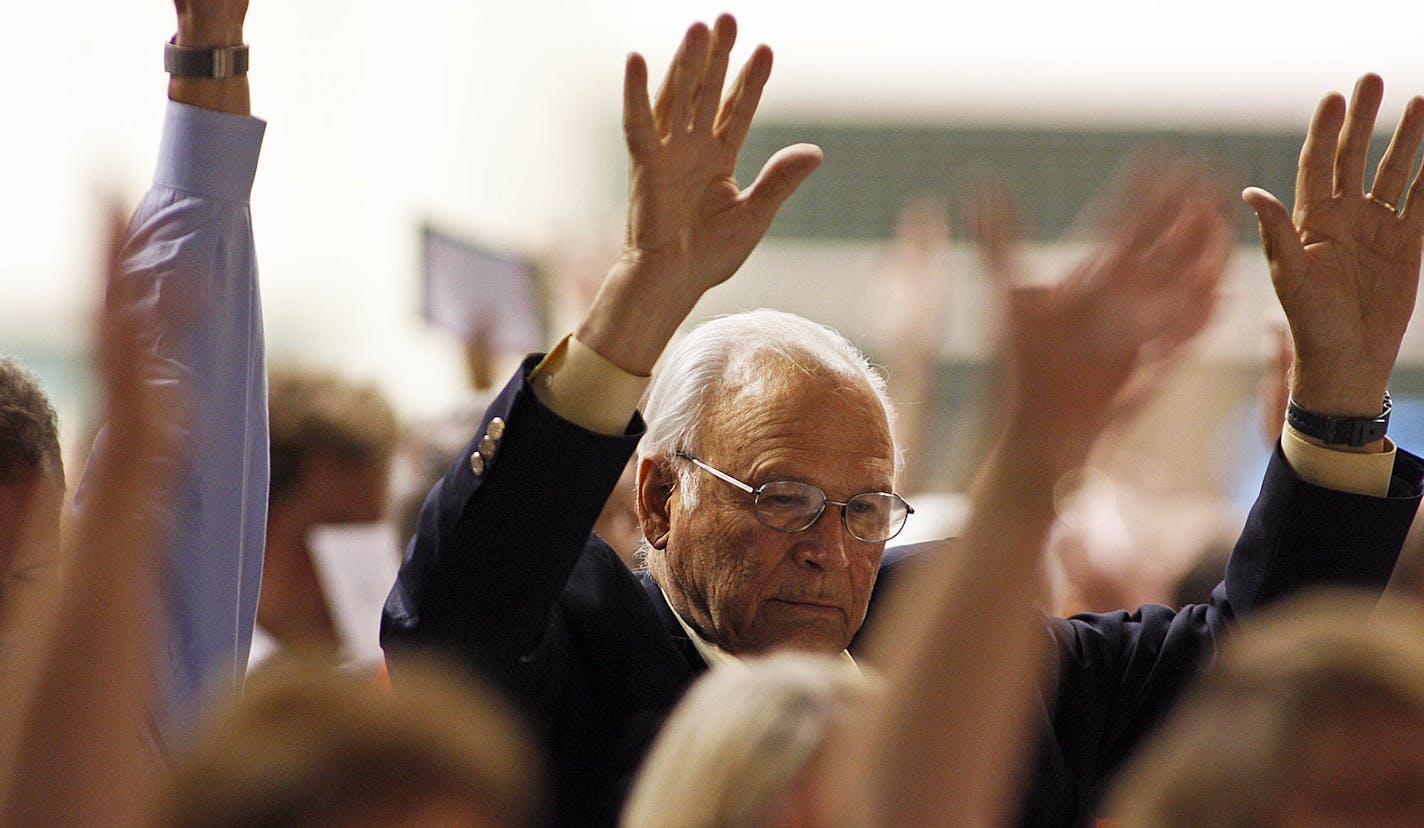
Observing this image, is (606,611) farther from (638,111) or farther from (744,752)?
(744,752)

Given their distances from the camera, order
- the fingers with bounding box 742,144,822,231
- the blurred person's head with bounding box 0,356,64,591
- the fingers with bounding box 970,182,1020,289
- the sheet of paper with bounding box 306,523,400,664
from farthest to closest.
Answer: the sheet of paper with bounding box 306,523,400,664 → the fingers with bounding box 742,144,822,231 → the blurred person's head with bounding box 0,356,64,591 → the fingers with bounding box 970,182,1020,289

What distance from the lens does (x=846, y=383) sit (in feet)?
7.28

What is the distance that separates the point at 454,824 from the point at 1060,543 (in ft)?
10.2

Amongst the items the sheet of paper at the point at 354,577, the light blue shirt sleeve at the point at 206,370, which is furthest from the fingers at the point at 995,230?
the sheet of paper at the point at 354,577

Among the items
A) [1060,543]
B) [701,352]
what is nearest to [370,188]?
[1060,543]

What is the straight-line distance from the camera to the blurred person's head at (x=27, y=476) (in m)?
1.64

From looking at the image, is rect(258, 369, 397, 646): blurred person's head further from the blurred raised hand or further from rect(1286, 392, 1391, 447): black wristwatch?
the blurred raised hand

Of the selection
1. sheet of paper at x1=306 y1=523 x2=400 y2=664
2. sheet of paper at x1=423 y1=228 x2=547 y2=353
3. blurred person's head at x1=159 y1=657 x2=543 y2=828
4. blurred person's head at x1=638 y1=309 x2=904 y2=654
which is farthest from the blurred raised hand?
sheet of paper at x1=423 y1=228 x2=547 y2=353

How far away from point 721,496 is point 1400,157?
100 centimetres

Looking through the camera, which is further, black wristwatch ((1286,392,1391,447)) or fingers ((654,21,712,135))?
black wristwatch ((1286,392,1391,447))

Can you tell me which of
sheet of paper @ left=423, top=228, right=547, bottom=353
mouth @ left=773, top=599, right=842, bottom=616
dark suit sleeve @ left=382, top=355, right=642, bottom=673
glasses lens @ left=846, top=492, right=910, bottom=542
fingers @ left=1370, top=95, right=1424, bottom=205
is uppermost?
fingers @ left=1370, top=95, right=1424, bottom=205

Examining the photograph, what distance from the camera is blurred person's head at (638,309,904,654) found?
2.12 m

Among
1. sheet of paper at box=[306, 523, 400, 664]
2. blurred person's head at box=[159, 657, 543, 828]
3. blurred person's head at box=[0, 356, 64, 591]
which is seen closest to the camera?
blurred person's head at box=[159, 657, 543, 828]

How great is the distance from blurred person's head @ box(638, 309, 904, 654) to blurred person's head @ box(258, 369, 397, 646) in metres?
1.16
